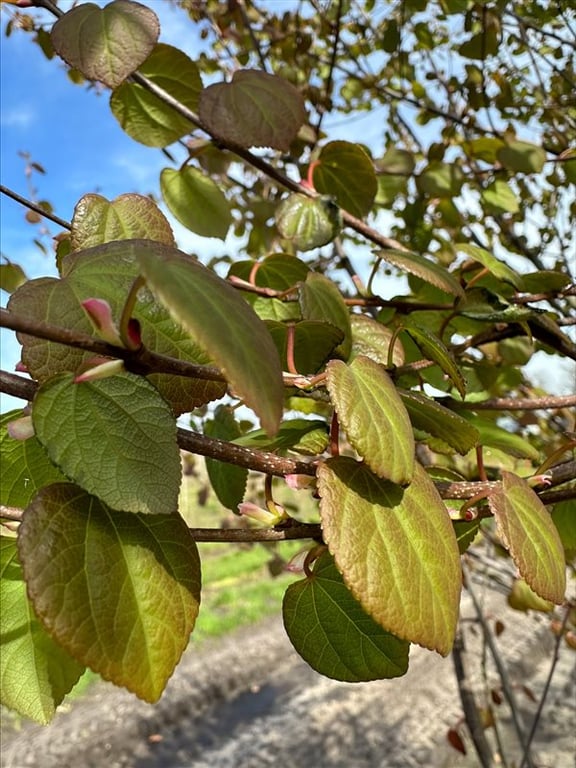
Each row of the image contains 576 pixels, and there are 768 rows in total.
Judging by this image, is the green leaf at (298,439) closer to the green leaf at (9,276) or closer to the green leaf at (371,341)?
the green leaf at (371,341)

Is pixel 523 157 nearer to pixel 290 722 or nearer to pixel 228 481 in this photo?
pixel 228 481

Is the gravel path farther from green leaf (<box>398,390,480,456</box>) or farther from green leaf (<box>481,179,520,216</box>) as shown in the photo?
green leaf (<box>398,390,480,456</box>)

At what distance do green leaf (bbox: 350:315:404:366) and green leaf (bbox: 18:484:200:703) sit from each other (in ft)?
1.20

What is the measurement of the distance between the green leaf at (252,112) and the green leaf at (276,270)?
13 centimetres

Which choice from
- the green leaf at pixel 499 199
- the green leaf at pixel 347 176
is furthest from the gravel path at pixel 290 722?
the green leaf at pixel 347 176

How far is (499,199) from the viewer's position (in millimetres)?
1232

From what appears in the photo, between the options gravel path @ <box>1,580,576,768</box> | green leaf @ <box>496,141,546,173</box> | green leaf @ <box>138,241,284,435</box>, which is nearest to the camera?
green leaf @ <box>138,241,284,435</box>

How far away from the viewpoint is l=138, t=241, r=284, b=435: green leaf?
253 mm

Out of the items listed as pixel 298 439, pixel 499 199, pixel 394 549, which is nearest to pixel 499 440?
pixel 298 439

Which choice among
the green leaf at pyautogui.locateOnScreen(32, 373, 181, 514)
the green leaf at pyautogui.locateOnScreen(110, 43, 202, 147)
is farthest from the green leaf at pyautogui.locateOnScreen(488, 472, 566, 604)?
the green leaf at pyautogui.locateOnScreen(110, 43, 202, 147)

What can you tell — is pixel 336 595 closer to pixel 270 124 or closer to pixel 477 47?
pixel 270 124

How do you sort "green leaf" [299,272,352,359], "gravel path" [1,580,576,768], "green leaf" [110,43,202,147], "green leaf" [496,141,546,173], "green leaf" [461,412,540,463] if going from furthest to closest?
"gravel path" [1,580,576,768] < "green leaf" [496,141,546,173] < "green leaf" [110,43,202,147] < "green leaf" [461,412,540,463] < "green leaf" [299,272,352,359]

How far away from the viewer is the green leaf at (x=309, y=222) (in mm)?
837

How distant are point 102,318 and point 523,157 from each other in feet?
3.24
